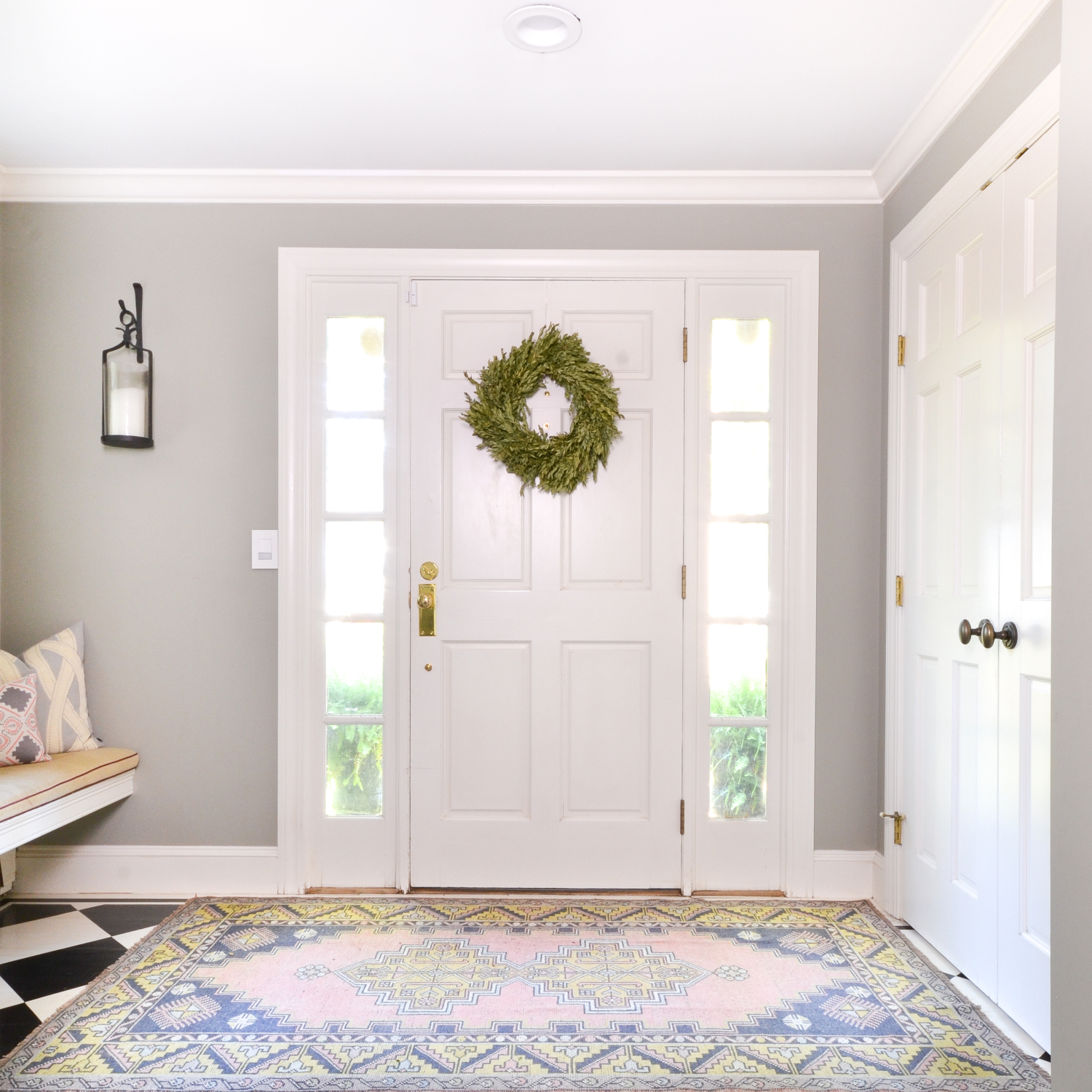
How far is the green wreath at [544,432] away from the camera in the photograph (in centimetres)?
305

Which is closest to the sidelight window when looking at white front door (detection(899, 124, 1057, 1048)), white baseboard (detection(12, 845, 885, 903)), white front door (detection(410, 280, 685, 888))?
white front door (detection(410, 280, 685, 888))

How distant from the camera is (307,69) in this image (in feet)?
→ 8.00

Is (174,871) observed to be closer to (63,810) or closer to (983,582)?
(63,810)

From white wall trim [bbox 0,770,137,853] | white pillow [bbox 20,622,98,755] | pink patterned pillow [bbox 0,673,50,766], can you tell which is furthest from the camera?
white pillow [bbox 20,622,98,755]

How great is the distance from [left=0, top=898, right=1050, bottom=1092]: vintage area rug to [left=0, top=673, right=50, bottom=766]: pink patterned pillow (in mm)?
676

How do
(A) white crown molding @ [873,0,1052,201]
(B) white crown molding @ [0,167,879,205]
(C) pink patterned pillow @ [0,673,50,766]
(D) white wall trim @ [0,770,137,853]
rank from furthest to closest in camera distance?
(B) white crown molding @ [0,167,879,205], (C) pink patterned pillow @ [0,673,50,766], (D) white wall trim @ [0,770,137,853], (A) white crown molding @ [873,0,1052,201]

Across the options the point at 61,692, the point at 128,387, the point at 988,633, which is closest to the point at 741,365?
the point at 988,633

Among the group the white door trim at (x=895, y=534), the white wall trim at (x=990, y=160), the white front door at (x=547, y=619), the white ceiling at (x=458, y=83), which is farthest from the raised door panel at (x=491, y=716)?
the white wall trim at (x=990, y=160)

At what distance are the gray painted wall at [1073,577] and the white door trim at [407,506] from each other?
2.16 m

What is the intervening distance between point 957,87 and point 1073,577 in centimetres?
203

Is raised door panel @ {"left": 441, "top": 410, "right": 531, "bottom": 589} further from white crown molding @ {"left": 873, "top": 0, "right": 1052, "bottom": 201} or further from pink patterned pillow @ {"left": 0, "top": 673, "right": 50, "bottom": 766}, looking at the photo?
white crown molding @ {"left": 873, "top": 0, "right": 1052, "bottom": 201}

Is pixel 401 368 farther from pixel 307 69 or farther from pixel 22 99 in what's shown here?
pixel 22 99

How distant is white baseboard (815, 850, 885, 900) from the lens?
310 centimetres

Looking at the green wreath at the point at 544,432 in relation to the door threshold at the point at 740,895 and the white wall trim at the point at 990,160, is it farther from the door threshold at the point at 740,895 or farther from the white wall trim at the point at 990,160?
the door threshold at the point at 740,895
